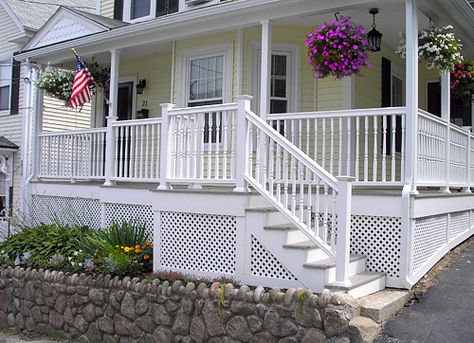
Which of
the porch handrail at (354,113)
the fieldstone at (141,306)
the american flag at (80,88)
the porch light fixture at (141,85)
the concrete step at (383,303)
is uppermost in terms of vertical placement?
the porch light fixture at (141,85)

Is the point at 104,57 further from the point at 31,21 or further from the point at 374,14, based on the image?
the point at 374,14

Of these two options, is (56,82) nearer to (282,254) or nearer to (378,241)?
(282,254)

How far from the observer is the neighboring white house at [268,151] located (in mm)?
6250

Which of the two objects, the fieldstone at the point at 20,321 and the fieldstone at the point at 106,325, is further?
the fieldstone at the point at 20,321

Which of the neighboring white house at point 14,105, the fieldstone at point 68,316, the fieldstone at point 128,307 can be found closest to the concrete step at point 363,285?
the fieldstone at point 128,307

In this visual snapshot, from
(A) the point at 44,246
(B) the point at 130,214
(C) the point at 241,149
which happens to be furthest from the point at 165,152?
(A) the point at 44,246

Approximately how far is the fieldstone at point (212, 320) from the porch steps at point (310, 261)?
973 mm

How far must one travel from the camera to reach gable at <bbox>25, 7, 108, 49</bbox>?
1073 cm

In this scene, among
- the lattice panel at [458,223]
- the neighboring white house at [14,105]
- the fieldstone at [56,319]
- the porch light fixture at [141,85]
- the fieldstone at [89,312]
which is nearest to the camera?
the fieldstone at [89,312]

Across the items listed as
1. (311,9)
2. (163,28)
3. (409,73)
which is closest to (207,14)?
(163,28)

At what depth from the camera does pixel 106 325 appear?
22.7 feet

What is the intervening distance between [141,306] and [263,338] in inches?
68.1

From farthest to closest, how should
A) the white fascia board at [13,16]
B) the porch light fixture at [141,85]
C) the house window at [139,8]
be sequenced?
1. the white fascia board at [13,16]
2. the house window at [139,8]
3. the porch light fixture at [141,85]

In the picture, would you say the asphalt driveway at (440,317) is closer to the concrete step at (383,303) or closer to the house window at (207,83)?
the concrete step at (383,303)
